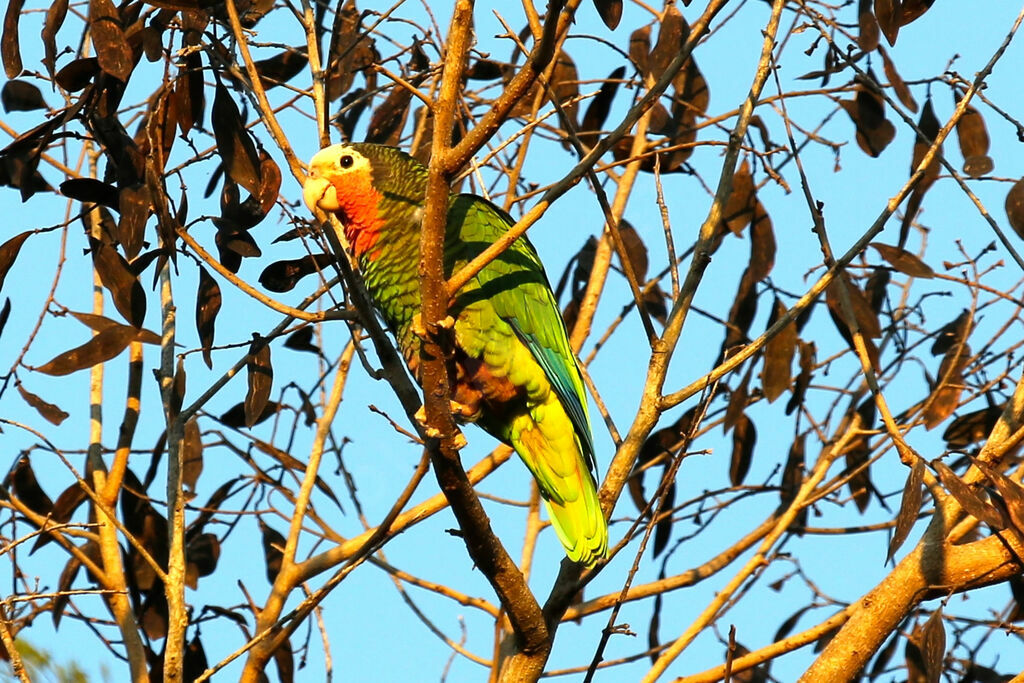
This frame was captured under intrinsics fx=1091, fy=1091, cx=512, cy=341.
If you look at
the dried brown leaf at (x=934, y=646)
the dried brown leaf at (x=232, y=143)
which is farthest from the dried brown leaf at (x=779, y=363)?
the dried brown leaf at (x=232, y=143)

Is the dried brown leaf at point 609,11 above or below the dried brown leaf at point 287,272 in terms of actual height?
above

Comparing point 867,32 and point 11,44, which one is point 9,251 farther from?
point 867,32

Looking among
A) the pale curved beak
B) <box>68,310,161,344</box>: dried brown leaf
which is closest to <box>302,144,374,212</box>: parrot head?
the pale curved beak

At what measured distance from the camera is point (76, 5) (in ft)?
9.37

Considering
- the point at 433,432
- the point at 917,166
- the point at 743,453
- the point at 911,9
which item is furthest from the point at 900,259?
the point at 433,432

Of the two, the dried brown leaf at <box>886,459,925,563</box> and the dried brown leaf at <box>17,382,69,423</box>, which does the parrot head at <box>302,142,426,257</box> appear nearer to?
the dried brown leaf at <box>17,382,69,423</box>

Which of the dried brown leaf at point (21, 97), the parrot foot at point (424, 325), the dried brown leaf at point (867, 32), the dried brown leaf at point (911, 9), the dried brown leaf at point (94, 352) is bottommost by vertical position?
the parrot foot at point (424, 325)

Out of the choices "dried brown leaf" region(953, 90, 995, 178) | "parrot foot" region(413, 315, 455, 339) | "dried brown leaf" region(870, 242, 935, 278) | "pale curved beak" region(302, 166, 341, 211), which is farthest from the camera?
"dried brown leaf" region(953, 90, 995, 178)

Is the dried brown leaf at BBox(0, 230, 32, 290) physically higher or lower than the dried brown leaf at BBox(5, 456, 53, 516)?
higher

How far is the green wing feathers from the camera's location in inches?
97.3

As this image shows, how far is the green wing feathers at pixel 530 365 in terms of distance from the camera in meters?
2.47

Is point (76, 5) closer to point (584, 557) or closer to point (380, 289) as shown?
point (380, 289)

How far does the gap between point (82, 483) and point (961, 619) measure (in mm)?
2127

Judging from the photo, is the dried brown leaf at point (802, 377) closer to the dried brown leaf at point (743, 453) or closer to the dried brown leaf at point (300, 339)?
the dried brown leaf at point (743, 453)
